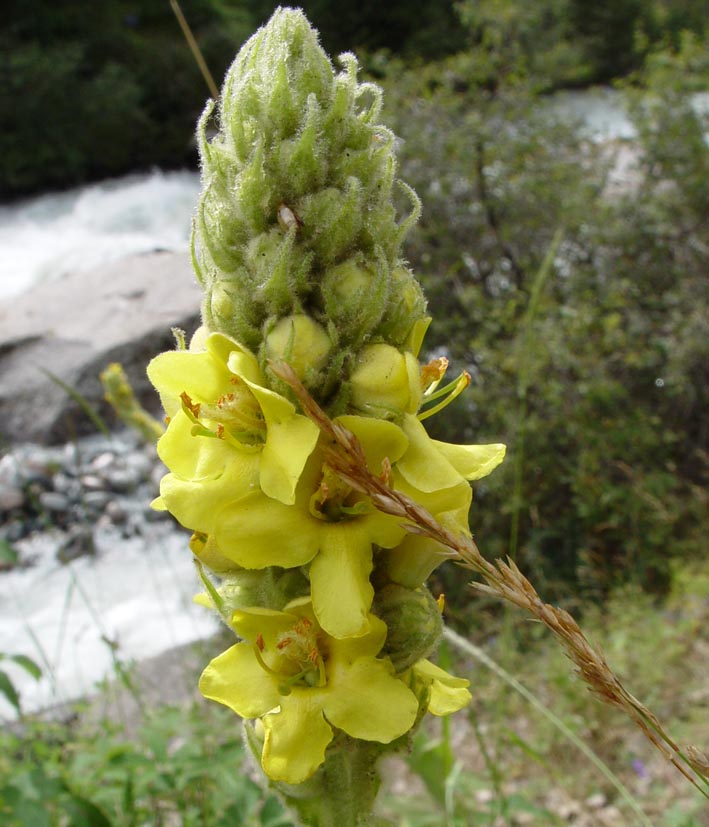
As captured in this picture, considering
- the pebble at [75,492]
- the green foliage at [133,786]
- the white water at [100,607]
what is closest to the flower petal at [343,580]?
the green foliage at [133,786]

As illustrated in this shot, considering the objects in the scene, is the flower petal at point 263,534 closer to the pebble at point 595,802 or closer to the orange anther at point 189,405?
the orange anther at point 189,405

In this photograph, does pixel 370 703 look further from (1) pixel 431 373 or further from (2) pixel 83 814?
(2) pixel 83 814

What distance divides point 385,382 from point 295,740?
56 cm

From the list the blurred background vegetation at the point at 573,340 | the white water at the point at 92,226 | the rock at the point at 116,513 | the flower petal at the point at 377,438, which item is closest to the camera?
the flower petal at the point at 377,438

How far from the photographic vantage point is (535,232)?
823 centimetres

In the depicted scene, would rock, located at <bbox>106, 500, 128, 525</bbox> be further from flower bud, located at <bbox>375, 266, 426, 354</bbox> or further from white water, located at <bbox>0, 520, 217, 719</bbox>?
flower bud, located at <bbox>375, 266, 426, 354</bbox>

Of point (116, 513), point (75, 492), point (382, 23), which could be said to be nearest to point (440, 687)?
point (116, 513)

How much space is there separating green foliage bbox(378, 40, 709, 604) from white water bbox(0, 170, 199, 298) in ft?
20.7

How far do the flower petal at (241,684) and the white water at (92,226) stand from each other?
12.2 metres

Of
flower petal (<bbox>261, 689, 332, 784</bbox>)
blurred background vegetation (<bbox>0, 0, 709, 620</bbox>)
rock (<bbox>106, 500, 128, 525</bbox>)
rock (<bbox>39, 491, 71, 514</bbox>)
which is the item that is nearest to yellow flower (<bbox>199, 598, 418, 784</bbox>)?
flower petal (<bbox>261, 689, 332, 784</bbox>)

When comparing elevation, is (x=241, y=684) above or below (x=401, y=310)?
below

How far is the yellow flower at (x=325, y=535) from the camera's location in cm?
114

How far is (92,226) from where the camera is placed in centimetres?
1558

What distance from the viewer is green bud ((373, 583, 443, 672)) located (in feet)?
4.20
